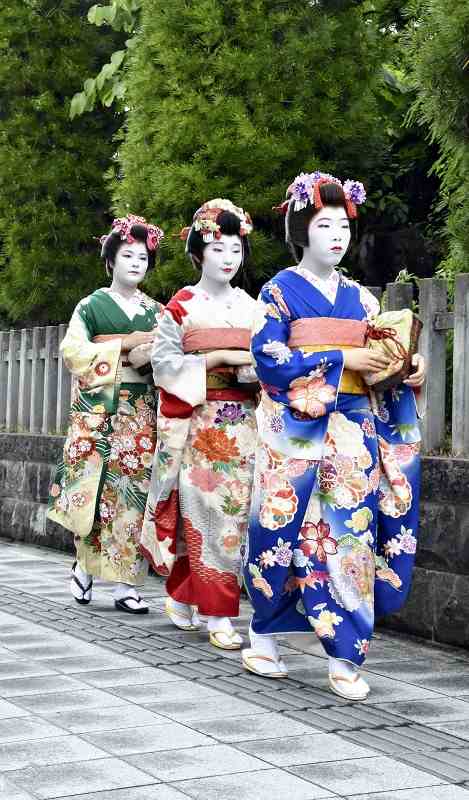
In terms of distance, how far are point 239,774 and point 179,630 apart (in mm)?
2694

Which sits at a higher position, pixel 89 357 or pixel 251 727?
pixel 89 357

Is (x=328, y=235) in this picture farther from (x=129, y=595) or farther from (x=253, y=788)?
(x=129, y=595)

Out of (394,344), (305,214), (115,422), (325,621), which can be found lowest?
(325,621)

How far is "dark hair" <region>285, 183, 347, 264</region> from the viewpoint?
5.43m

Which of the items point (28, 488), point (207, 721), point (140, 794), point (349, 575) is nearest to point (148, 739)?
point (207, 721)

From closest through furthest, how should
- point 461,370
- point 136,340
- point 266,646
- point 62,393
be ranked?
point 266,646 < point 461,370 < point 136,340 < point 62,393

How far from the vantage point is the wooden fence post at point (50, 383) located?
10.7 meters

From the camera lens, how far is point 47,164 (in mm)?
12172

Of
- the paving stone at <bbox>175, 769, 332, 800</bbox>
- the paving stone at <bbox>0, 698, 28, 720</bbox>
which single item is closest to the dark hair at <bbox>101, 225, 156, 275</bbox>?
the paving stone at <bbox>0, 698, 28, 720</bbox>

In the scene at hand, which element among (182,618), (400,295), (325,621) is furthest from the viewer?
(400,295)

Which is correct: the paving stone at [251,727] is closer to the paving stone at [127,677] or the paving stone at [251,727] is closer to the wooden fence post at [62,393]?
the paving stone at [127,677]

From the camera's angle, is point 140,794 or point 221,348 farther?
point 221,348

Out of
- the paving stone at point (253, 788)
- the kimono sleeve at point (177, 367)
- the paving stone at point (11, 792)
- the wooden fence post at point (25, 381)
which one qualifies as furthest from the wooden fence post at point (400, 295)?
the wooden fence post at point (25, 381)

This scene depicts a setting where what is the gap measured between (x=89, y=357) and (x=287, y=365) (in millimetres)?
2116
